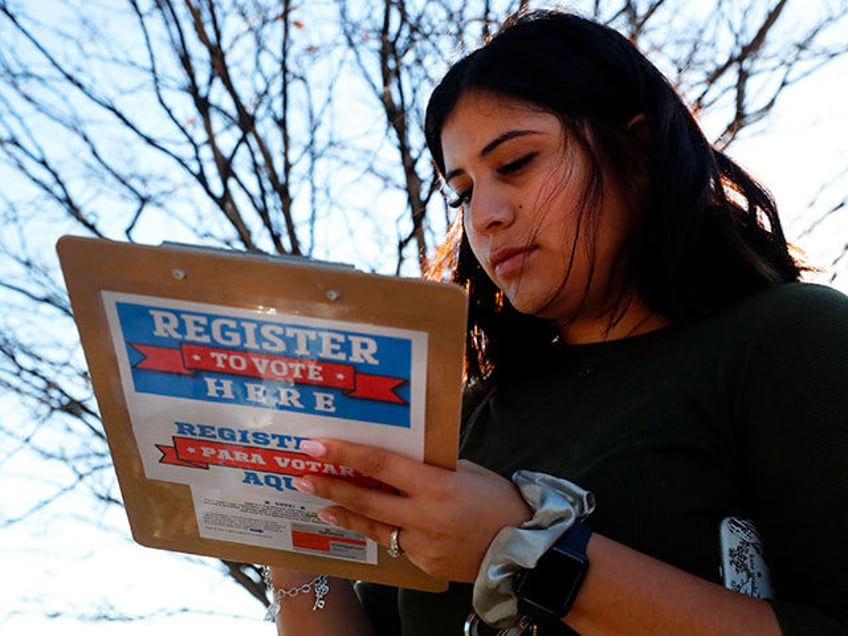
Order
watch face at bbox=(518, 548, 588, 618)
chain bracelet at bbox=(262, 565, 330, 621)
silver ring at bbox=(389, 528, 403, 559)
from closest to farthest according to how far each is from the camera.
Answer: watch face at bbox=(518, 548, 588, 618), silver ring at bbox=(389, 528, 403, 559), chain bracelet at bbox=(262, 565, 330, 621)

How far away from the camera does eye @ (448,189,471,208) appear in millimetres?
1489

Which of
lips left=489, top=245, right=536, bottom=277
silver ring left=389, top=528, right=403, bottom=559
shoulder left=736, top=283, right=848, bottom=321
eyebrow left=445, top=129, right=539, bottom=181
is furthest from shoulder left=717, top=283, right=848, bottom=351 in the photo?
silver ring left=389, top=528, right=403, bottom=559

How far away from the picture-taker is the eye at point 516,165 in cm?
133

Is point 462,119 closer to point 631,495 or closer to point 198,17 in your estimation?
point 631,495

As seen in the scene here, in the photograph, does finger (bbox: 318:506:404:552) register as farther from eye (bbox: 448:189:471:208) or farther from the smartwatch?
eye (bbox: 448:189:471:208)

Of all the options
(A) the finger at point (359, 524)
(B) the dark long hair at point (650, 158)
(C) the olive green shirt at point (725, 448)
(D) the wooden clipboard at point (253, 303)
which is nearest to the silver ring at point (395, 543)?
(A) the finger at point (359, 524)

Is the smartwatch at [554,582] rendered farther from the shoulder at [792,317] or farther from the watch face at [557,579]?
the shoulder at [792,317]

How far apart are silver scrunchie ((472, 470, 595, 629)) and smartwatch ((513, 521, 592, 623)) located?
0.04ft

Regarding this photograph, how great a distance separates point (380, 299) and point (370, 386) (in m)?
0.11

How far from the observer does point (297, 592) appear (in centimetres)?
143

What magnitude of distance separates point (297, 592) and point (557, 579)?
0.67 metres

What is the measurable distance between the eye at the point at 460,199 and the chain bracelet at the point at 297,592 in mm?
723

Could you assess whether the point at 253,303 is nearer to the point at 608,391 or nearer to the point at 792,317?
the point at 608,391

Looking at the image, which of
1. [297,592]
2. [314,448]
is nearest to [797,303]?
[314,448]
